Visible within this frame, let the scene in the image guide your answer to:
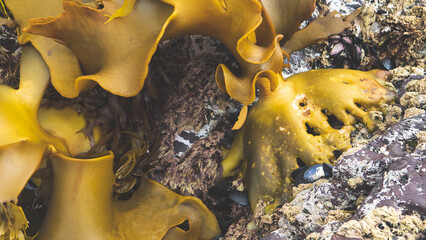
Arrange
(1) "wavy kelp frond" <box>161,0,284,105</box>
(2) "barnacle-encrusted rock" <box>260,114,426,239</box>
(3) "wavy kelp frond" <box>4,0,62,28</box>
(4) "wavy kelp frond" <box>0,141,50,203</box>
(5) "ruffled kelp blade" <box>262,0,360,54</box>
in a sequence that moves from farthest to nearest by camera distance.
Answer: (5) "ruffled kelp blade" <box>262,0,360,54</box> < (3) "wavy kelp frond" <box>4,0,62,28</box> < (1) "wavy kelp frond" <box>161,0,284,105</box> < (4) "wavy kelp frond" <box>0,141,50,203</box> < (2) "barnacle-encrusted rock" <box>260,114,426,239</box>

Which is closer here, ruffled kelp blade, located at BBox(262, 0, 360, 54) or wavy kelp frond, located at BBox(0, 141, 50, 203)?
wavy kelp frond, located at BBox(0, 141, 50, 203)

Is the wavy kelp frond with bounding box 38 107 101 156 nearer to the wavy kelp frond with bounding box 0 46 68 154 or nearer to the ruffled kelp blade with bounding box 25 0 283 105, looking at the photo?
the wavy kelp frond with bounding box 0 46 68 154

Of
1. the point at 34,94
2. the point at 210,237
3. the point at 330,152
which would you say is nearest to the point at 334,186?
the point at 330,152

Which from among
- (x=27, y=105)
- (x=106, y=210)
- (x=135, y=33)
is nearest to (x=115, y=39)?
(x=135, y=33)

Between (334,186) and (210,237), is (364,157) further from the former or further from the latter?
(210,237)

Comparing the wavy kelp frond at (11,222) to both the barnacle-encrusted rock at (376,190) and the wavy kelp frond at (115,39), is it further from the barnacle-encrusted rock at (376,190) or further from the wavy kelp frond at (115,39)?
the barnacle-encrusted rock at (376,190)

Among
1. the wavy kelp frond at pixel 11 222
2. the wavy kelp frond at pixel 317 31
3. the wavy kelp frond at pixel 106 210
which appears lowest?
the wavy kelp frond at pixel 106 210

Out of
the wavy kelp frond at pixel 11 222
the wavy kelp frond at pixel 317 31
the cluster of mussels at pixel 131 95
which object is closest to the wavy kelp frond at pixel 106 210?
the cluster of mussels at pixel 131 95

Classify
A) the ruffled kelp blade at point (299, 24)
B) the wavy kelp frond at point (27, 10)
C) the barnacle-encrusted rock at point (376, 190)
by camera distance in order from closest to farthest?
the barnacle-encrusted rock at point (376, 190) → the wavy kelp frond at point (27, 10) → the ruffled kelp blade at point (299, 24)

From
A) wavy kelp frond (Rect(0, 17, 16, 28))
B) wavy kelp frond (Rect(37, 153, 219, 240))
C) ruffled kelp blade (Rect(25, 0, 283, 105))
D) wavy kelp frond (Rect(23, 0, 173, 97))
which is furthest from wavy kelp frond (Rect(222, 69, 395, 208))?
wavy kelp frond (Rect(0, 17, 16, 28))
